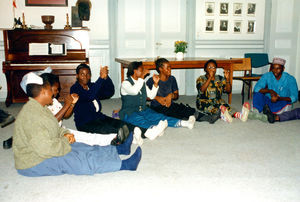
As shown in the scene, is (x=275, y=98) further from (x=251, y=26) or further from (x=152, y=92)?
(x=251, y=26)

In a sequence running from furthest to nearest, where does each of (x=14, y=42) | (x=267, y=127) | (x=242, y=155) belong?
(x=14, y=42) → (x=267, y=127) → (x=242, y=155)

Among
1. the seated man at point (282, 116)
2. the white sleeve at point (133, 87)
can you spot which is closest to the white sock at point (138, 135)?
the white sleeve at point (133, 87)

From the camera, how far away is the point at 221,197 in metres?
1.94

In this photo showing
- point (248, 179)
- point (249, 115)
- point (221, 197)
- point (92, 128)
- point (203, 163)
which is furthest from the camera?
point (249, 115)

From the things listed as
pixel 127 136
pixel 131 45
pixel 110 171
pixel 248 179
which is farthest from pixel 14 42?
pixel 248 179

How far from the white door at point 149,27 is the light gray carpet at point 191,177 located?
293cm

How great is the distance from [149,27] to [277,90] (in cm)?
270

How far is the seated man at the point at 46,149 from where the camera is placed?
78.0 inches

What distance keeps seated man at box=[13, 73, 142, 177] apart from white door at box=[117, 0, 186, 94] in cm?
356

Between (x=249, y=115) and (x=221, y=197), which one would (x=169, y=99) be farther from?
(x=221, y=197)

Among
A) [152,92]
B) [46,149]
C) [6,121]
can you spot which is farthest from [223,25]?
[46,149]

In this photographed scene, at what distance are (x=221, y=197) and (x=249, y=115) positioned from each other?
217 centimetres

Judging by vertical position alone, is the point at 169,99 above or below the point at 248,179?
above

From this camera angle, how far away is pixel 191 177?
7.34ft
